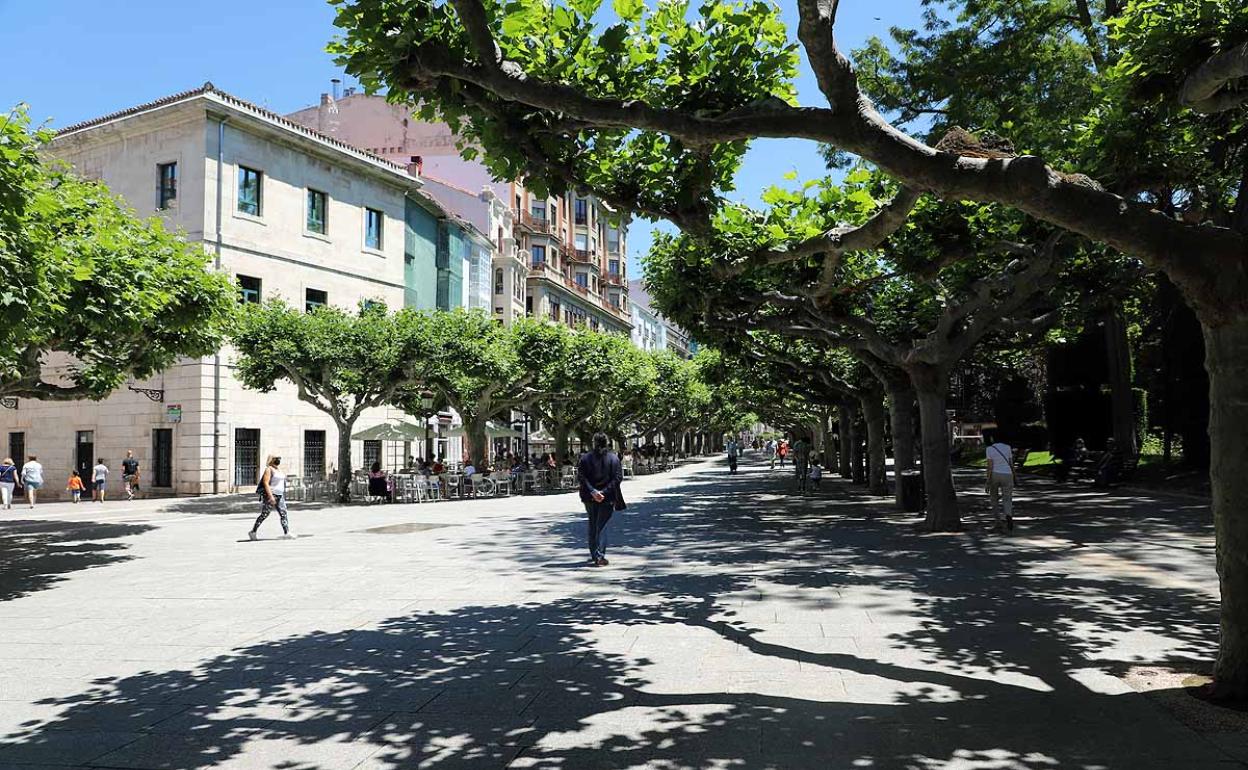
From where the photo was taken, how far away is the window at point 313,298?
106 ft

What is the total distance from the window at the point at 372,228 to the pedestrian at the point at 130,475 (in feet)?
40.5

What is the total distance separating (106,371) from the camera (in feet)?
44.4

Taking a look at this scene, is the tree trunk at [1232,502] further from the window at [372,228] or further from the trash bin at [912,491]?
the window at [372,228]

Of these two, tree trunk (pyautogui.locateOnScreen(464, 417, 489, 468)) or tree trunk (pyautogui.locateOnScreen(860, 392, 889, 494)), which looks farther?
tree trunk (pyautogui.locateOnScreen(464, 417, 489, 468))

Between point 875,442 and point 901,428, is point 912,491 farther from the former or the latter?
point 875,442

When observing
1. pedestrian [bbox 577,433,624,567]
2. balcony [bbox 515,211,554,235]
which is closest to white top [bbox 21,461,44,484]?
pedestrian [bbox 577,433,624,567]

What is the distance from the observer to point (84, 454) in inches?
1219

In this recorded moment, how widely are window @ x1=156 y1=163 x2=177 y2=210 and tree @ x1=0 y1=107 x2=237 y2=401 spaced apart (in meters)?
17.5

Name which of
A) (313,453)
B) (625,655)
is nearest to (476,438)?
(313,453)

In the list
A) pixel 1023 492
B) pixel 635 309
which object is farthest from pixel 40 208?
pixel 635 309

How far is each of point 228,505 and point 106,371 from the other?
1185 centimetres

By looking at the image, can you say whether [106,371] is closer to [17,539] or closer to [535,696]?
[17,539]

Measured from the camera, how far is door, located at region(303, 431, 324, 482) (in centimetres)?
3275

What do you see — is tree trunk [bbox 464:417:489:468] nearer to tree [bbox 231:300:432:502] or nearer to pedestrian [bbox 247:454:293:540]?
tree [bbox 231:300:432:502]
